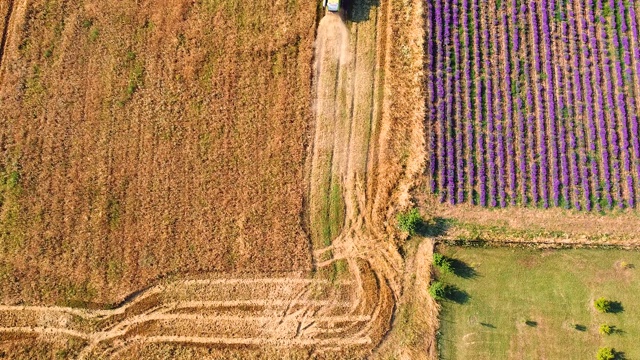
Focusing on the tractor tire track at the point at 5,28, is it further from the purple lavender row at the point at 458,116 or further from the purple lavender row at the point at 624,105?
the purple lavender row at the point at 624,105

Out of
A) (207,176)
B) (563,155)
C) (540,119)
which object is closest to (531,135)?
(540,119)

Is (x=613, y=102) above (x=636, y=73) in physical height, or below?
below

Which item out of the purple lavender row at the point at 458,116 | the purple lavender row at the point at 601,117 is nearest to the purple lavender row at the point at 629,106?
the purple lavender row at the point at 601,117

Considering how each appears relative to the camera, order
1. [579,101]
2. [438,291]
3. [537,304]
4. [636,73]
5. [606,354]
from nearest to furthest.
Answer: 1. [606,354]
2. [438,291]
3. [537,304]
4. [579,101]
5. [636,73]

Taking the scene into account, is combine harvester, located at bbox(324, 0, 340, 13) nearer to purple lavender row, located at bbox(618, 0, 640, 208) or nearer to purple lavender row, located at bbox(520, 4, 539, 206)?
purple lavender row, located at bbox(520, 4, 539, 206)

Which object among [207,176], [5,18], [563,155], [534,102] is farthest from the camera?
[5,18]

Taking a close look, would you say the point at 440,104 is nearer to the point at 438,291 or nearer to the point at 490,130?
the point at 490,130

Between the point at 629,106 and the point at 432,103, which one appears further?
the point at 432,103

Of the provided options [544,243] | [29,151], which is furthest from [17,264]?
[544,243]
